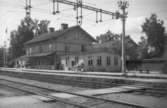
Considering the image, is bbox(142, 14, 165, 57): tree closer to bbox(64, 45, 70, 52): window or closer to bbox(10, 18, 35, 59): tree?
bbox(64, 45, 70, 52): window

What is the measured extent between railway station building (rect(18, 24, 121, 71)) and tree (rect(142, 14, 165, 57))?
56.8 ft

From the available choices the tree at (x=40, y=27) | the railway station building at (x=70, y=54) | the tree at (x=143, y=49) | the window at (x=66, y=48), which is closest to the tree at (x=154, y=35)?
the tree at (x=143, y=49)

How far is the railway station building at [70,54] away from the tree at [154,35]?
17.3 metres

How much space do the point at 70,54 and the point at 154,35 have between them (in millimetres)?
29158

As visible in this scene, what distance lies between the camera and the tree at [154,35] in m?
49.0

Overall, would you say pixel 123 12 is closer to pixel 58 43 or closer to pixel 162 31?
pixel 58 43

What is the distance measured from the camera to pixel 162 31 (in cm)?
5009

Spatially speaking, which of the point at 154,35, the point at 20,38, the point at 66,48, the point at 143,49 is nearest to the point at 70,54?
the point at 66,48

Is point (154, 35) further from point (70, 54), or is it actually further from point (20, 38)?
point (20, 38)

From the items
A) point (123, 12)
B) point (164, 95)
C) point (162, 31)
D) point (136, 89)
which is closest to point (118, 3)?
point (123, 12)

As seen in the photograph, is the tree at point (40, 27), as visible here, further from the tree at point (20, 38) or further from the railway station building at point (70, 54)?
the railway station building at point (70, 54)

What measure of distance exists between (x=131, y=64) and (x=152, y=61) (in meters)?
3.46

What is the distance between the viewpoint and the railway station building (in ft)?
105

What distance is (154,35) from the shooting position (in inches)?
2111
